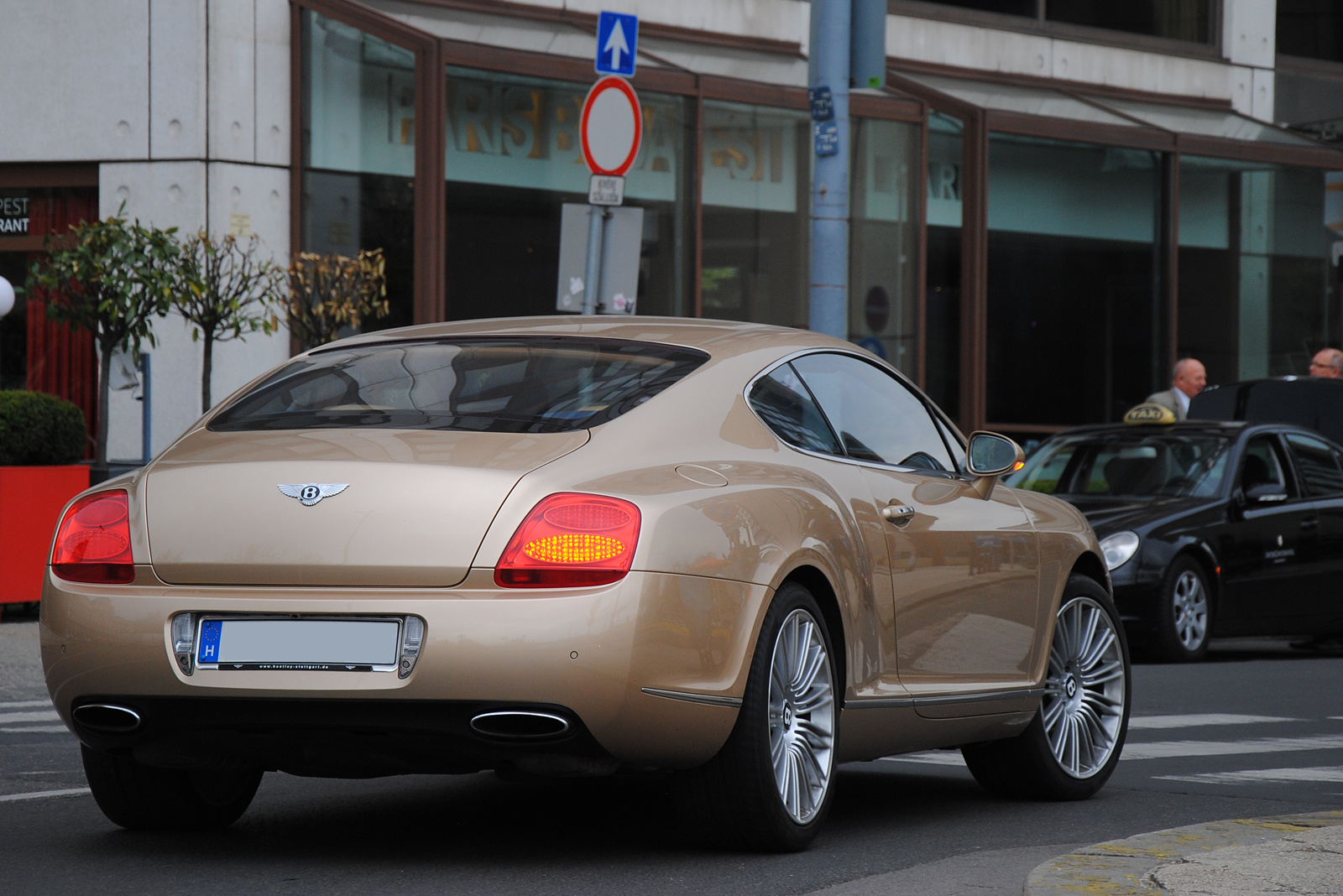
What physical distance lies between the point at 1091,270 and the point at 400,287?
948 cm

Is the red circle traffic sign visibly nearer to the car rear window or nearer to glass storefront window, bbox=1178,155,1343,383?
the car rear window

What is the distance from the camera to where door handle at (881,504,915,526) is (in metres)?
5.92

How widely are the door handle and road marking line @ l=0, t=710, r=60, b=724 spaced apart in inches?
179

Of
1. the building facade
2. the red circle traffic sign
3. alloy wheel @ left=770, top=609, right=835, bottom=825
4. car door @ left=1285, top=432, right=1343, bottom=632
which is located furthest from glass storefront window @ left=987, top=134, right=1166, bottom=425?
alloy wheel @ left=770, top=609, right=835, bottom=825

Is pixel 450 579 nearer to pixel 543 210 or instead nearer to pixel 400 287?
pixel 400 287

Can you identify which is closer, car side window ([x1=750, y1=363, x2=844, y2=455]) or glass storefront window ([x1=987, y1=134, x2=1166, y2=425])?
car side window ([x1=750, y1=363, x2=844, y2=455])

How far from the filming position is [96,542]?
5094 millimetres

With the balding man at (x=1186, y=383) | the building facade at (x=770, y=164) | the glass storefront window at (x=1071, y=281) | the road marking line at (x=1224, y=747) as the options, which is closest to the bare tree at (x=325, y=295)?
the building facade at (x=770, y=164)

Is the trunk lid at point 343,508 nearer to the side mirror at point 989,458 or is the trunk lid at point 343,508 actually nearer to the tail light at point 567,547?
the tail light at point 567,547

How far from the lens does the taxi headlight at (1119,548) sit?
41.3ft

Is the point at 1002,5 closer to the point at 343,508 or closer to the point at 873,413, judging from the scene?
the point at 873,413

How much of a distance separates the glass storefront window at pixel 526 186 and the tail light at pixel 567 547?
13078 millimetres

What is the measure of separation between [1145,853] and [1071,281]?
18.8 meters

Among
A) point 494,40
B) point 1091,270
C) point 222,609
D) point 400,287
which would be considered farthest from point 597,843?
point 1091,270
